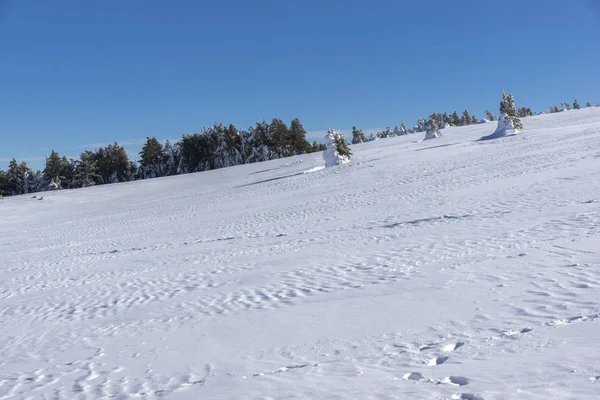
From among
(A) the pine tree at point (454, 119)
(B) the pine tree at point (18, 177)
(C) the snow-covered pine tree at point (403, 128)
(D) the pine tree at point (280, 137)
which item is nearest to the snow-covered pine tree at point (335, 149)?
(D) the pine tree at point (280, 137)

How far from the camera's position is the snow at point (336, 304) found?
17.6ft

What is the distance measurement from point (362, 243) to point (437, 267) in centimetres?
350

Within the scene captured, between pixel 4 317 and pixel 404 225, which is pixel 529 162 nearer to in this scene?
pixel 404 225

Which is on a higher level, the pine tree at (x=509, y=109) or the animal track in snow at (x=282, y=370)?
the pine tree at (x=509, y=109)

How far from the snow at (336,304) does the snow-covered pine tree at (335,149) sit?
787 inches

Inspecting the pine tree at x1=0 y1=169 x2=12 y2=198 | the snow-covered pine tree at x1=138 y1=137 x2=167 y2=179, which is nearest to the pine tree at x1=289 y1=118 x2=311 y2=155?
the snow-covered pine tree at x1=138 y1=137 x2=167 y2=179

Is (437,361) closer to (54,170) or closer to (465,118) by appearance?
(54,170)

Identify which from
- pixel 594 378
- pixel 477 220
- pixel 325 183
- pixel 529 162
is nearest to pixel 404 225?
pixel 477 220

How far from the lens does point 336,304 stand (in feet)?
26.8

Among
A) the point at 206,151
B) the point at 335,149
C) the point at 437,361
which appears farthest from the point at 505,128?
the point at 206,151

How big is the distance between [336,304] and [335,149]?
32.9m

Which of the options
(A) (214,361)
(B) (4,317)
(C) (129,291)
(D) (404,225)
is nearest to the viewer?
(A) (214,361)

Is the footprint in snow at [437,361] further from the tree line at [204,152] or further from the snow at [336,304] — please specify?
the tree line at [204,152]

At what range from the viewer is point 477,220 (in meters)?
13.6
